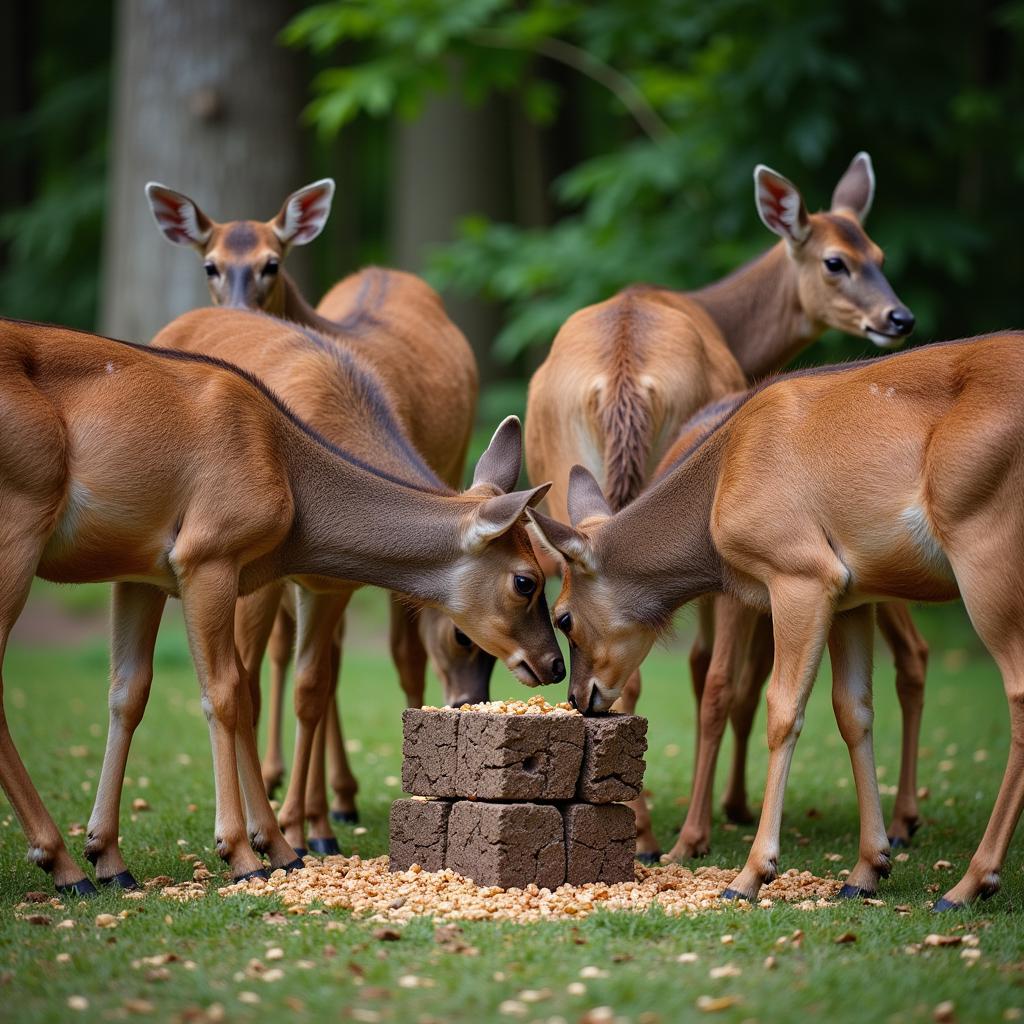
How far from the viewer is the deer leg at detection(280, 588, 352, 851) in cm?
788

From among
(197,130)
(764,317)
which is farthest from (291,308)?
(197,130)

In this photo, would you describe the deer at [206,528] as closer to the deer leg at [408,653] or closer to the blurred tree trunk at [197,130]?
the deer leg at [408,653]

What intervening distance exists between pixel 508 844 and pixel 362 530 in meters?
1.69

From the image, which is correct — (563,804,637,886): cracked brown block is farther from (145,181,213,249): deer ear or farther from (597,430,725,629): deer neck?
(145,181,213,249): deer ear

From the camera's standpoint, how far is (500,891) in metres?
6.42

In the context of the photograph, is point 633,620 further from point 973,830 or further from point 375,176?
point 375,176

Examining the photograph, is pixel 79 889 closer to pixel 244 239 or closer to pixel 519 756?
pixel 519 756

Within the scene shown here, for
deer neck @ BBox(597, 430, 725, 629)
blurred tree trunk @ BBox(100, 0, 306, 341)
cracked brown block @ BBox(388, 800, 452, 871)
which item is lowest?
cracked brown block @ BBox(388, 800, 452, 871)

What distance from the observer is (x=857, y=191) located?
1061 centimetres

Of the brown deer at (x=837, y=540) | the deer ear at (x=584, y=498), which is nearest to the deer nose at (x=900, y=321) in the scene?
the brown deer at (x=837, y=540)

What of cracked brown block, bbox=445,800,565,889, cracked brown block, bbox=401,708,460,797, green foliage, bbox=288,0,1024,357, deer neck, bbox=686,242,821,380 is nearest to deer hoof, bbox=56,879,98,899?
cracked brown block, bbox=401,708,460,797

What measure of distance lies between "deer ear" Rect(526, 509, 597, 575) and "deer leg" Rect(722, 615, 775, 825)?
1846 millimetres

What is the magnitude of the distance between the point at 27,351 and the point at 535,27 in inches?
503

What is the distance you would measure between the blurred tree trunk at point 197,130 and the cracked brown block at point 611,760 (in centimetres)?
1071
